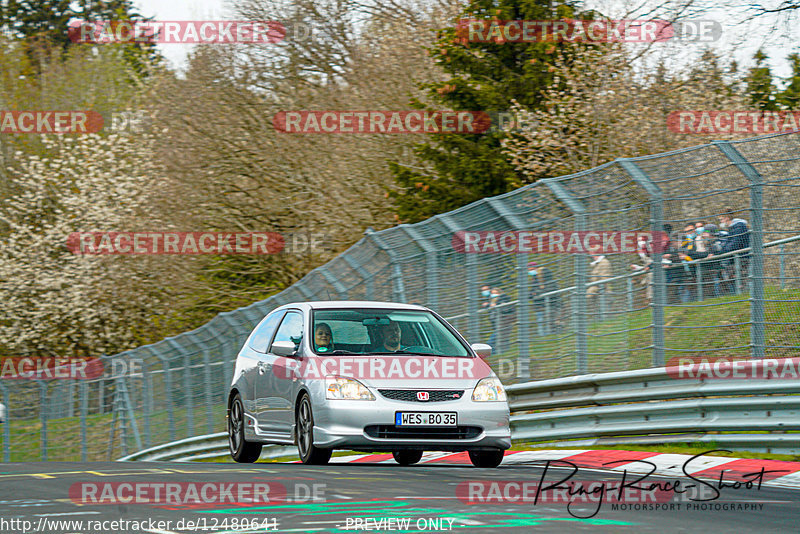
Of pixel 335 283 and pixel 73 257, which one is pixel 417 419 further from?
pixel 73 257

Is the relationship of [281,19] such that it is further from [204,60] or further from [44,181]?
[44,181]

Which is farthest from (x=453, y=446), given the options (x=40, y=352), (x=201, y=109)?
(x=40, y=352)

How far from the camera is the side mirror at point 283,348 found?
1117cm

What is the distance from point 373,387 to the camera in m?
10.5

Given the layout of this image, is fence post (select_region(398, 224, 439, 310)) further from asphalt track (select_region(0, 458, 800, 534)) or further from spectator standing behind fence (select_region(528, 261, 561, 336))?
asphalt track (select_region(0, 458, 800, 534))

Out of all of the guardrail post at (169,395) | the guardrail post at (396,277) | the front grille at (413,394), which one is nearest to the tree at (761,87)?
the guardrail post at (169,395)

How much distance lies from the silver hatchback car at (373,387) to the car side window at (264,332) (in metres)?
0.16

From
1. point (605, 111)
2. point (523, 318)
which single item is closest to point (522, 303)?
point (523, 318)

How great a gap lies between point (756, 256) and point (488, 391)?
8.51ft

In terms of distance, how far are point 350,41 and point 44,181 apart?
11.7 metres

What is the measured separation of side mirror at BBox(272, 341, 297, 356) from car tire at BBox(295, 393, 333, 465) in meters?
0.47

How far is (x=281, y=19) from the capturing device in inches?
1359

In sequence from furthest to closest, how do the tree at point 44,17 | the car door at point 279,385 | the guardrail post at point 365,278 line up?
1. the tree at point 44,17
2. the guardrail post at point 365,278
3. the car door at point 279,385

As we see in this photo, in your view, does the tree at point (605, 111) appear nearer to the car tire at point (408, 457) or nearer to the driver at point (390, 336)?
the car tire at point (408, 457)
